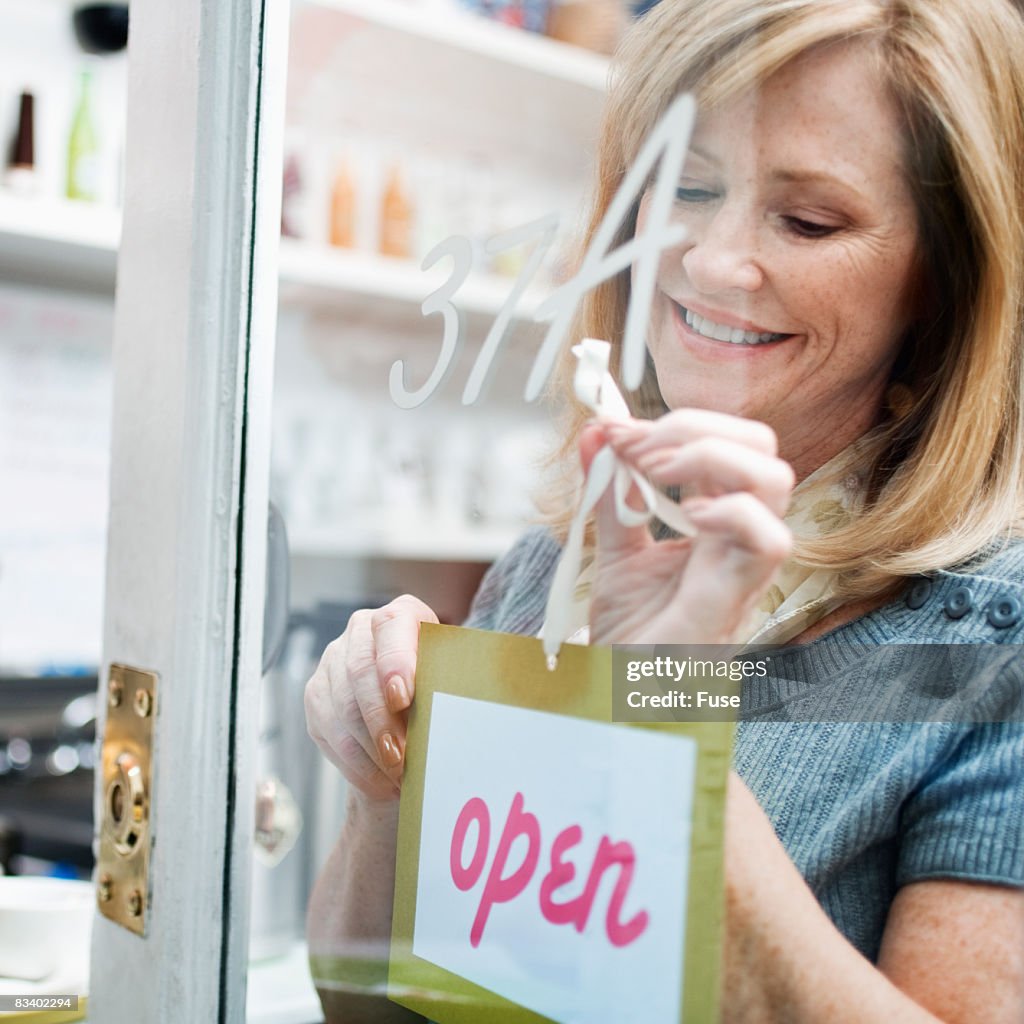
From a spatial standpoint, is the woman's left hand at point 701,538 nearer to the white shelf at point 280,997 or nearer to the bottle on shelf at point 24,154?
the white shelf at point 280,997

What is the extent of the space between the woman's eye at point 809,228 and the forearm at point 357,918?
298mm

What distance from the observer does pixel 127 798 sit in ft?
2.15

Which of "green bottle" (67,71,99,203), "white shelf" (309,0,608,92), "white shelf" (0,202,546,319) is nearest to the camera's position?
"white shelf" (0,202,546,319)

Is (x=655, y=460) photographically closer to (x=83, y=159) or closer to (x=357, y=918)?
(x=357, y=918)

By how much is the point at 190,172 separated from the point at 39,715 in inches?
77.3

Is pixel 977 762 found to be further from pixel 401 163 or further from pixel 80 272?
pixel 80 272

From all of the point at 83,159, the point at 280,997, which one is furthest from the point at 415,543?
the point at 83,159

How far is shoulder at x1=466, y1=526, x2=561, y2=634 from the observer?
1.53 feet

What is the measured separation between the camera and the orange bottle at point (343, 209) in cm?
228

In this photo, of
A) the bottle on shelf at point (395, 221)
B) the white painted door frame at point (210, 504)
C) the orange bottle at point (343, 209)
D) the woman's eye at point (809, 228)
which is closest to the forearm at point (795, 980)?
the woman's eye at point (809, 228)

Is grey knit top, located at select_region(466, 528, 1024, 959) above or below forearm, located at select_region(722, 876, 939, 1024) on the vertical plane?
above

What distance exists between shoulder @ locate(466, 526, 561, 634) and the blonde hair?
91mm

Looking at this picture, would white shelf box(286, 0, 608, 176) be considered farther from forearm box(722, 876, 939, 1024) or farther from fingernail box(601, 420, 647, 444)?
forearm box(722, 876, 939, 1024)

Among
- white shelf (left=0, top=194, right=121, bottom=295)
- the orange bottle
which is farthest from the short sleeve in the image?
the orange bottle
